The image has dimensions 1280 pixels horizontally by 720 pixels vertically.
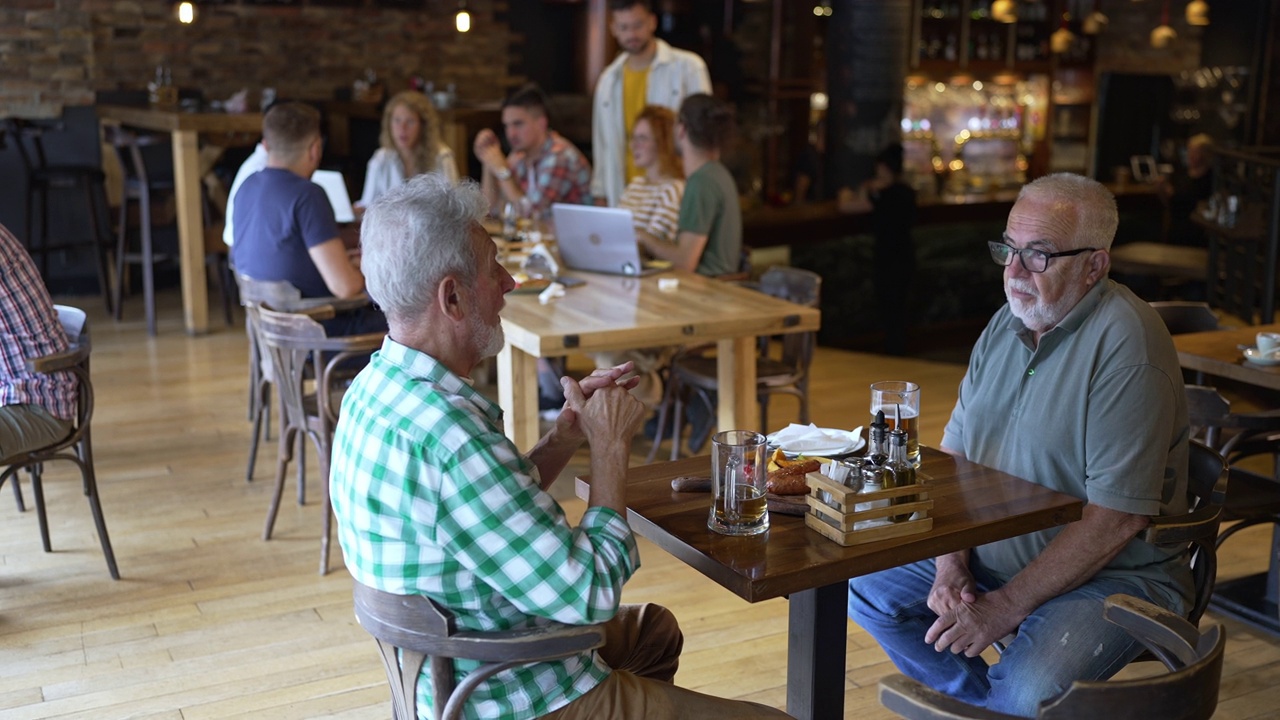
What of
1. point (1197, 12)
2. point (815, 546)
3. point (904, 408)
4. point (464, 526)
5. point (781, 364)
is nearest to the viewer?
point (464, 526)

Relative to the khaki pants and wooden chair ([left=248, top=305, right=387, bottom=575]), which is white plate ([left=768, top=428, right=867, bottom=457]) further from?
wooden chair ([left=248, top=305, right=387, bottom=575])

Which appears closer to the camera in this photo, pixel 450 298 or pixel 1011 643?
pixel 450 298

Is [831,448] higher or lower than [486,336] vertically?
lower

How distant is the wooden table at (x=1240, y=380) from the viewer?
130 inches

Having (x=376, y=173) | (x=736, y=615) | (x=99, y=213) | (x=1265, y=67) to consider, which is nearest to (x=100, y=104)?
(x=99, y=213)

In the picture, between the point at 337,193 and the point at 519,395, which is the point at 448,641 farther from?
the point at 337,193

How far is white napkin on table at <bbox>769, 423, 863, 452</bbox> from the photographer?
2379mm

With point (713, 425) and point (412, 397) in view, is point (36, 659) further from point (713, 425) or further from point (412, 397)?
point (713, 425)

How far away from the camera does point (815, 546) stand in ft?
6.38

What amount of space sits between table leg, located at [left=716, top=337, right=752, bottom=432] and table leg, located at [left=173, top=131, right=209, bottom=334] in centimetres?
391

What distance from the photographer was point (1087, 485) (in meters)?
2.33

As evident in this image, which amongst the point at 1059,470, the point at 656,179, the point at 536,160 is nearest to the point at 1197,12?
the point at 536,160

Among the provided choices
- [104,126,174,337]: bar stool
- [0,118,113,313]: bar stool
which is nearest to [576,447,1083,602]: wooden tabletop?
[104,126,174,337]: bar stool

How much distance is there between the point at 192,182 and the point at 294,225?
3.04 meters
